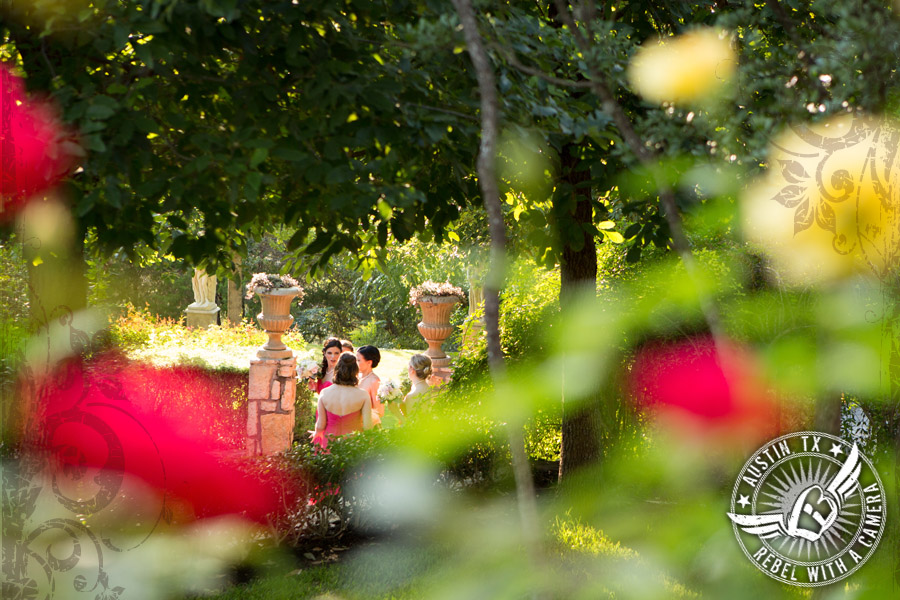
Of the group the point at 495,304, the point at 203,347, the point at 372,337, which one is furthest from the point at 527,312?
the point at 372,337

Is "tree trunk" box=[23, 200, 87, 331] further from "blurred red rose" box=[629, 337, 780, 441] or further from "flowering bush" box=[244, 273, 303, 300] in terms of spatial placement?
"flowering bush" box=[244, 273, 303, 300]

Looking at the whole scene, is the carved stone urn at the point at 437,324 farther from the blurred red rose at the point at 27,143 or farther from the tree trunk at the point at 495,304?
the tree trunk at the point at 495,304

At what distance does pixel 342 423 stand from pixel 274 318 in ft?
8.74

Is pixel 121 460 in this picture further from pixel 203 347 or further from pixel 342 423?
pixel 203 347

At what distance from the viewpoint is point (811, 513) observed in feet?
11.4

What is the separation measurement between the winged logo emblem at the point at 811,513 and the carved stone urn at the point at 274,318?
19.4 feet

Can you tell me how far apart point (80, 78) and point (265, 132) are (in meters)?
0.77

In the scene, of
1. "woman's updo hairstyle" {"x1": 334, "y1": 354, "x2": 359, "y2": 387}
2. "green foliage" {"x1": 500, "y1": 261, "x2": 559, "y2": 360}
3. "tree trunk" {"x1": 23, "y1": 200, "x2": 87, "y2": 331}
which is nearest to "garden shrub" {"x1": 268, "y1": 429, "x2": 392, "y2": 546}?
"woman's updo hairstyle" {"x1": 334, "y1": 354, "x2": 359, "y2": 387}

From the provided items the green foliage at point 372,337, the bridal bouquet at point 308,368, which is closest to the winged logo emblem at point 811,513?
the bridal bouquet at point 308,368

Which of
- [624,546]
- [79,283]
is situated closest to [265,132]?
[79,283]

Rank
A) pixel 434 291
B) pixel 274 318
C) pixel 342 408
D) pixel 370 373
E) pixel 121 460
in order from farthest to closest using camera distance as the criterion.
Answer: pixel 434 291 → pixel 274 318 → pixel 370 373 → pixel 342 408 → pixel 121 460

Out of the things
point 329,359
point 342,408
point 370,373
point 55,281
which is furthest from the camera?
point 329,359

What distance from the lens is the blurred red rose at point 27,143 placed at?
2.89 m

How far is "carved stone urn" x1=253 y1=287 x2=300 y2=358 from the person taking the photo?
8711 millimetres
